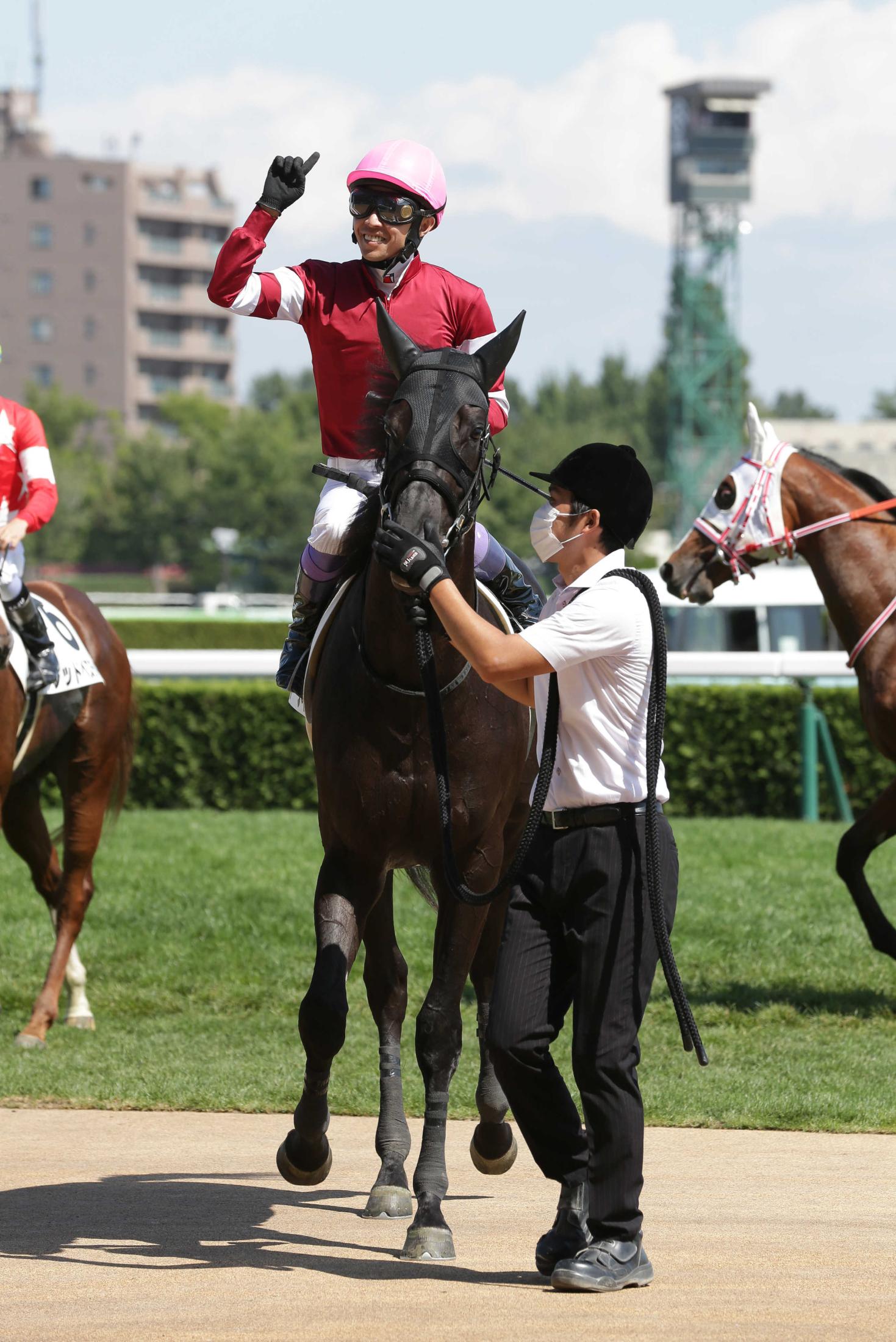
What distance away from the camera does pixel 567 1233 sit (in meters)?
4.34

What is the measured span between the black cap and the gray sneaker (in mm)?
1703

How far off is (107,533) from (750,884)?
60.5 m

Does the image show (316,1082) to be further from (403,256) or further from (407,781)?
(403,256)

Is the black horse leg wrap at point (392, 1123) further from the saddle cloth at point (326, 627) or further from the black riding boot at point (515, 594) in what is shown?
the black riding boot at point (515, 594)

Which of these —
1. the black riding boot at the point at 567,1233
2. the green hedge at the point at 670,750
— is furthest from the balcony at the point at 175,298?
the black riding boot at the point at 567,1233

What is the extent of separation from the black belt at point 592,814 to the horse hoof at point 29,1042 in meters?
4.07

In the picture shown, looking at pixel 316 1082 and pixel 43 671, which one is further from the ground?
pixel 43 671

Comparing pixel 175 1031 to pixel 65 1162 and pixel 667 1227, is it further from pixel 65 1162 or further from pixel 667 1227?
pixel 667 1227

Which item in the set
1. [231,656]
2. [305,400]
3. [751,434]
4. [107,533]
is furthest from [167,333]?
[751,434]

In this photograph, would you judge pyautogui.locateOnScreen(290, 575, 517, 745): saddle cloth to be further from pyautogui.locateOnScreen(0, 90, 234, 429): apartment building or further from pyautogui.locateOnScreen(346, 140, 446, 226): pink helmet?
pyautogui.locateOnScreen(0, 90, 234, 429): apartment building

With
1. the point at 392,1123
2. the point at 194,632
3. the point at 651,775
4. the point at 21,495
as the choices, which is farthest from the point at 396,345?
the point at 194,632

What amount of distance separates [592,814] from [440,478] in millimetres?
885

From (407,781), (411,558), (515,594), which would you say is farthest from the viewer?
(515,594)

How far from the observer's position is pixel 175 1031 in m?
8.00
